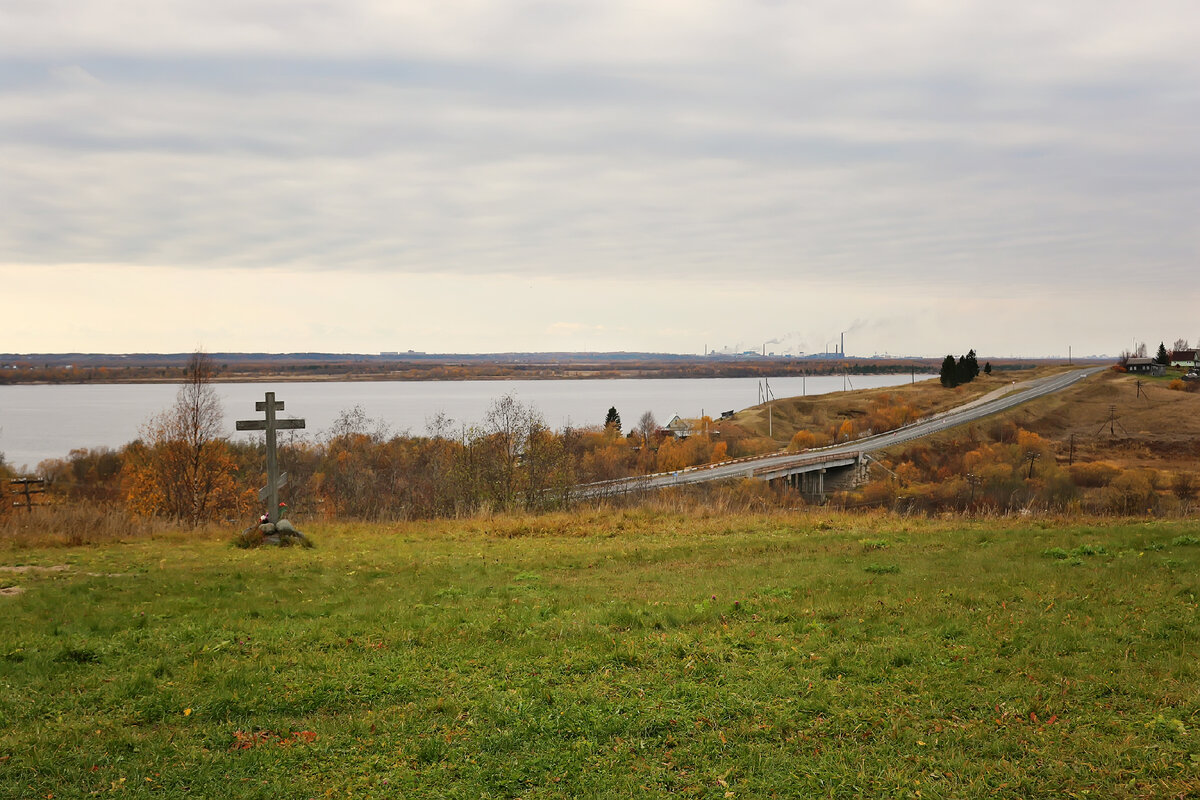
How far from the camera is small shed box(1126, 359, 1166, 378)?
10689 centimetres

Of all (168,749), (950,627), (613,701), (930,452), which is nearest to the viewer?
(168,749)

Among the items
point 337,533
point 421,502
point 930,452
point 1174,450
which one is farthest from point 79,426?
point 1174,450

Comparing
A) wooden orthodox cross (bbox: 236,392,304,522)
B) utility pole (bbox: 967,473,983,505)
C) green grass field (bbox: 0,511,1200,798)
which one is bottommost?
utility pole (bbox: 967,473,983,505)

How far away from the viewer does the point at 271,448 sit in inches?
695

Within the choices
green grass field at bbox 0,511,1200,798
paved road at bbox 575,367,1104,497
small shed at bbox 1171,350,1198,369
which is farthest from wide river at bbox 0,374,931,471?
small shed at bbox 1171,350,1198,369

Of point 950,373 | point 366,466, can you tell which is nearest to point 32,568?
point 366,466

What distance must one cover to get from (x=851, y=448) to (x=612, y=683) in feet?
225

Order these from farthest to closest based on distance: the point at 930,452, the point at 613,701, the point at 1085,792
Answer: the point at 930,452
the point at 613,701
the point at 1085,792

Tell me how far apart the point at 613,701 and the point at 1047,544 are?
1063 cm

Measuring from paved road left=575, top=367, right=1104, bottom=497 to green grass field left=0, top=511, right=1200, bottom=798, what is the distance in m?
27.7

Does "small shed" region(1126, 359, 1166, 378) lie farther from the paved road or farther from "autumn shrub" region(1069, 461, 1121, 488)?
"autumn shrub" region(1069, 461, 1121, 488)

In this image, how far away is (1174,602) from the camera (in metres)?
8.83

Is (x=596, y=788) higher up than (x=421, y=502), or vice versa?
(x=596, y=788)

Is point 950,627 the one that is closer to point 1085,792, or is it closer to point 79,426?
point 1085,792
